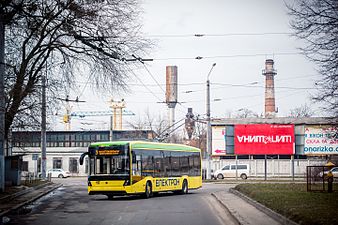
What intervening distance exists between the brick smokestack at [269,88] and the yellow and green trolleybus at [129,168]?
198 ft

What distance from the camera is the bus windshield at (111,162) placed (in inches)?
1083

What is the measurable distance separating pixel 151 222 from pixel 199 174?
1866 centimetres

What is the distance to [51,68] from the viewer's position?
1209 inches

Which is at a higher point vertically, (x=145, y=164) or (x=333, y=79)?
(x=333, y=79)

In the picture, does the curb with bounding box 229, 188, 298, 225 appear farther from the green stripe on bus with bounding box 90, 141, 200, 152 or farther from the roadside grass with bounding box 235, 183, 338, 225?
the green stripe on bus with bounding box 90, 141, 200, 152

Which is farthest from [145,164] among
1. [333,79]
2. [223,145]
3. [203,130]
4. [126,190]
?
[203,130]

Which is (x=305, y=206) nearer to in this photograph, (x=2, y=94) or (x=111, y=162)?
(x=111, y=162)

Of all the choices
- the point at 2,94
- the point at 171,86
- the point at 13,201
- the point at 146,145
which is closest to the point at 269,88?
the point at 171,86

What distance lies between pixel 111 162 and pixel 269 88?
6866 cm

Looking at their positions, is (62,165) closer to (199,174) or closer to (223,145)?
(223,145)

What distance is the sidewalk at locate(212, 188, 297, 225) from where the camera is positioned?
17.0 m

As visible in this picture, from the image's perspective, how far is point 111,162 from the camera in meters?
27.8

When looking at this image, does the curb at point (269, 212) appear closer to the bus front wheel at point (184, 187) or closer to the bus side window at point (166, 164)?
the bus side window at point (166, 164)

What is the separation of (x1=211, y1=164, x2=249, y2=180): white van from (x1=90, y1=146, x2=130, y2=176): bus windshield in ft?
110
